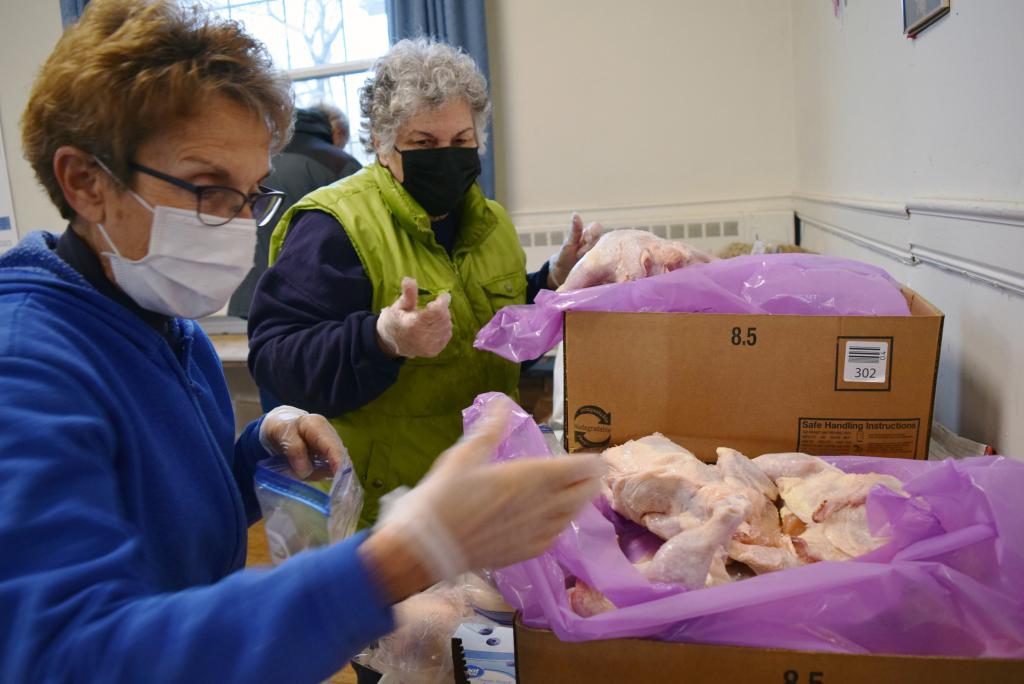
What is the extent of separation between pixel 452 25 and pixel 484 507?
3.38 meters

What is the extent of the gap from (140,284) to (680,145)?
3016 millimetres

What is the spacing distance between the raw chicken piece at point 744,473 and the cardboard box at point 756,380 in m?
0.12

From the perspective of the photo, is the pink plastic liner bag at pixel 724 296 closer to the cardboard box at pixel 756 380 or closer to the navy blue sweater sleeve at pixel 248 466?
the cardboard box at pixel 756 380

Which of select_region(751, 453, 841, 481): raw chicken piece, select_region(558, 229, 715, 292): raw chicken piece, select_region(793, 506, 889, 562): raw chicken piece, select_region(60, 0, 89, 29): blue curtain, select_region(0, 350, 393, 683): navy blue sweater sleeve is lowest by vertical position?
select_region(793, 506, 889, 562): raw chicken piece

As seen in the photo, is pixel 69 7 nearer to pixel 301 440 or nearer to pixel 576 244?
pixel 576 244

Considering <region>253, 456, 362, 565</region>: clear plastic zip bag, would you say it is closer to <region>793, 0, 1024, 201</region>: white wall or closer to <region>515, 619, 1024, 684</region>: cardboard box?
<region>515, 619, 1024, 684</region>: cardboard box

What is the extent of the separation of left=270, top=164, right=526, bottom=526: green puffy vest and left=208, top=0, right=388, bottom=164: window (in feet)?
8.86

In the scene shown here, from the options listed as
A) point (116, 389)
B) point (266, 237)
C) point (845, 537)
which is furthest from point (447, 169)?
point (266, 237)

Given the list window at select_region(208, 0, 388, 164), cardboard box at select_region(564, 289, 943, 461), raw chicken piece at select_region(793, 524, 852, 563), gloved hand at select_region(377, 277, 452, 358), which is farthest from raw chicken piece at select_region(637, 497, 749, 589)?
window at select_region(208, 0, 388, 164)

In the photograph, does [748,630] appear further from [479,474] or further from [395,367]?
[395,367]

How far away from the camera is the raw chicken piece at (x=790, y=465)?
1053mm

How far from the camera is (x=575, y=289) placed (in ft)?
4.33

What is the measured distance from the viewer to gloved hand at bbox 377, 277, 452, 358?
4.07 ft

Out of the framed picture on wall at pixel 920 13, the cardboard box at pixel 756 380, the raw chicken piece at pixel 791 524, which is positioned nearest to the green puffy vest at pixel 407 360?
the cardboard box at pixel 756 380
